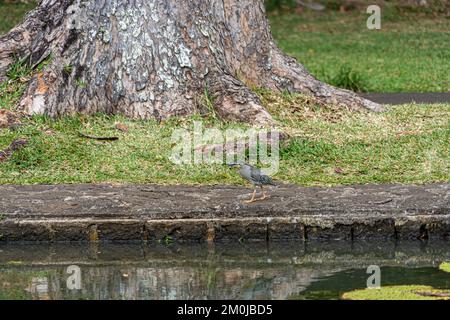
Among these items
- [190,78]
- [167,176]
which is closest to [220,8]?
[190,78]

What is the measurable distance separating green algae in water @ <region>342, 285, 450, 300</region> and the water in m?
0.12

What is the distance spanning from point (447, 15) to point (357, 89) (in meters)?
8.92

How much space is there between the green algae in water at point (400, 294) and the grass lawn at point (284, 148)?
2.40 m

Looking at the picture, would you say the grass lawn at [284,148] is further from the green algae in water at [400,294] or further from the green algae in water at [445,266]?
the green algae in water at [400,294]

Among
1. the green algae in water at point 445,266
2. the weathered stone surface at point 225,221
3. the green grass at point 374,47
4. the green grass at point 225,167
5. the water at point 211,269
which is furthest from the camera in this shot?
the green grass at point 374,47

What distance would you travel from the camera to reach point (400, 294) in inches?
277

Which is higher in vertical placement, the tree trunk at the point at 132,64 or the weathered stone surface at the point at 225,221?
the tree trunk at the point at 132,64

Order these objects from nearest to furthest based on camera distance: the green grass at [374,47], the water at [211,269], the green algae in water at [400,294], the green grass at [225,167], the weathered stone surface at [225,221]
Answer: the green algae in water at [400,294]
the water at [211,269]
the weathered stone surface at [225,221]
the green grass at [225,167]
the green grass at [374,47]

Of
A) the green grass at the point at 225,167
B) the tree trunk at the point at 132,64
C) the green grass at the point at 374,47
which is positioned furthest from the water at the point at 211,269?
the green grass at the point at 374,47

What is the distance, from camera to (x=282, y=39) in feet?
67.6

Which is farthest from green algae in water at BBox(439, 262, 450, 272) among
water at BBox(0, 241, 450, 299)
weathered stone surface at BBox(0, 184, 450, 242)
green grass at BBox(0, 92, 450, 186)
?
green grass at BBox(0, 92, 450, 186)

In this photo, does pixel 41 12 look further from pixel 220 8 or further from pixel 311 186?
pixel 311 186

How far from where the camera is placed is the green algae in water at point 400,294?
6949 mm

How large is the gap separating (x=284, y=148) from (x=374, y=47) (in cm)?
985
